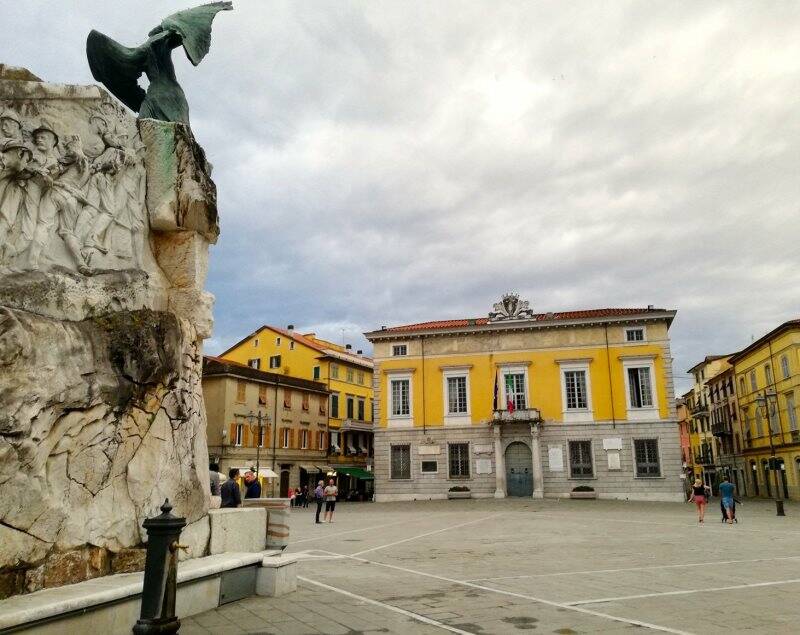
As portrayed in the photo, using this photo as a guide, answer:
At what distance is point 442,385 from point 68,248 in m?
33.4

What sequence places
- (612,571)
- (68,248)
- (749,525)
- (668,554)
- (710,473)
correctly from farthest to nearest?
(710,473) < (749,525) < (668,554) < (612,571) < (68,248)

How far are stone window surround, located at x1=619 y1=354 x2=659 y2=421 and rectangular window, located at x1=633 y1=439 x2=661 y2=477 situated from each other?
134cm

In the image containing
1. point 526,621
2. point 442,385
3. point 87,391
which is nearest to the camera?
point 87,391

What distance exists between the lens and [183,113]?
7207 millimetres

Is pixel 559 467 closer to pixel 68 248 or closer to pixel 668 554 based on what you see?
pixel 668 554

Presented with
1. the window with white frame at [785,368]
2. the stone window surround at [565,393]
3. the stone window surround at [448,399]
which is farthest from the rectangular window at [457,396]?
the window with white frame at [785,368]

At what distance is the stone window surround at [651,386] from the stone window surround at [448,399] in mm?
8855

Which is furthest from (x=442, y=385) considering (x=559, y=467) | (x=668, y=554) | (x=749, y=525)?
(x=668, y=554)

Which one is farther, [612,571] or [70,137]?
[612,571]

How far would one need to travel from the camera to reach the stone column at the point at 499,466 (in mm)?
35344

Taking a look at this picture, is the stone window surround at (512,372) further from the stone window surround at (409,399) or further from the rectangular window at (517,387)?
the stone window surround at (409,399)

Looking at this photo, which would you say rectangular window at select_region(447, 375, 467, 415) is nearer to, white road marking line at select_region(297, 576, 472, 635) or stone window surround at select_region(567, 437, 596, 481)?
stone window surround at select_region(567, 437, 596, 481)

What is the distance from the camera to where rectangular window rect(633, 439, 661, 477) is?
34.0 metres

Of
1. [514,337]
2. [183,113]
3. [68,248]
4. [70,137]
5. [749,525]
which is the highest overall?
[514,337]
